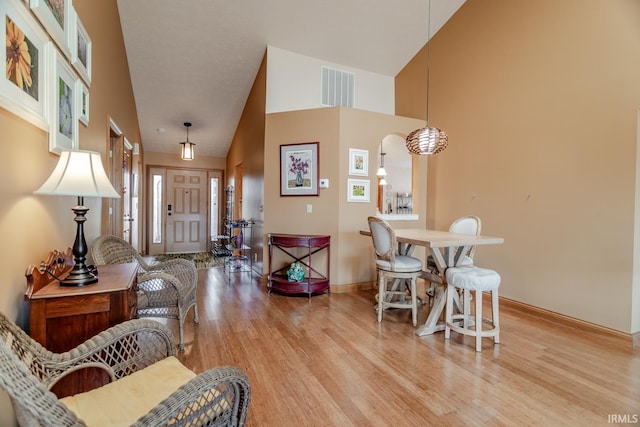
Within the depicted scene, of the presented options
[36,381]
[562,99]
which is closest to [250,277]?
[36,381]

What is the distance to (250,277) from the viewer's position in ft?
15.7

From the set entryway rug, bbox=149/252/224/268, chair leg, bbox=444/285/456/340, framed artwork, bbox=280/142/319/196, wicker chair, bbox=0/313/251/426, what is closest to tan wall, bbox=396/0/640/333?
chair leg, bbox=444/285/456/340

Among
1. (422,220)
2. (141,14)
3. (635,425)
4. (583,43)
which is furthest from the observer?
(422,220)

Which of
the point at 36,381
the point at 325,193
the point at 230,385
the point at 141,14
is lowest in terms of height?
the point at 230,385

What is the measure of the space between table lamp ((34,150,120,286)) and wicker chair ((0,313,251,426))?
1.47 ft

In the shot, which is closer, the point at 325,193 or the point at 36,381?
the point at 36,381

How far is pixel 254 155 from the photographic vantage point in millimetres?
4922

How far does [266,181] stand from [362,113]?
5.43ft

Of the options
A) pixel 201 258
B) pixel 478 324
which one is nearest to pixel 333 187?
pixel 478 324

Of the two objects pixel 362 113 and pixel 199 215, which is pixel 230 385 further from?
pixel 199 215

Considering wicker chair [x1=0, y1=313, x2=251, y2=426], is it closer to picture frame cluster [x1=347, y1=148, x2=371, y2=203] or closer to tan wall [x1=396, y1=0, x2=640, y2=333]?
picture frame cluster [x1=347, y1=148, x2=371, y2=203]

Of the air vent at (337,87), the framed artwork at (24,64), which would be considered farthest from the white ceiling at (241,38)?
the framed artwork at (24,64)

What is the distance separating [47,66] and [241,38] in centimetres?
296

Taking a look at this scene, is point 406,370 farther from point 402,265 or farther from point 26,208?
point 26,208
